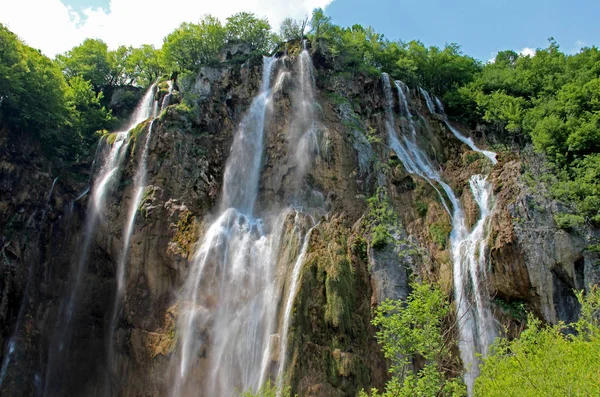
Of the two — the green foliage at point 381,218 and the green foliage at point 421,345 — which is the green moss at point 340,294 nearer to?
the green foliage at point 381,218

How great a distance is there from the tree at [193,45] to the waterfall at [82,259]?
11.9 metres

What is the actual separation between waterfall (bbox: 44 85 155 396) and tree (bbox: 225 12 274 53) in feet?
51.6

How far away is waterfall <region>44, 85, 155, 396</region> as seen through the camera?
22391 millimetres

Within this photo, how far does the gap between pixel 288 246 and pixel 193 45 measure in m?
24.3

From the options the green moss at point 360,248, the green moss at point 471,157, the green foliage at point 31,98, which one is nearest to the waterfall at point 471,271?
the green moss at point 471,157

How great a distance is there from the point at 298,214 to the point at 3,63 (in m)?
20.0

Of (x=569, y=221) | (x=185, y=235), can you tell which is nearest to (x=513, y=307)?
(x=569, y=221)

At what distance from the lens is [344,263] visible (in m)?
19.4

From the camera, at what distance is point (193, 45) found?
36.8 metres

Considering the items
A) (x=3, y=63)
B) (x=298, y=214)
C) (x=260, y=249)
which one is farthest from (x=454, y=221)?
(x=3, y=63)

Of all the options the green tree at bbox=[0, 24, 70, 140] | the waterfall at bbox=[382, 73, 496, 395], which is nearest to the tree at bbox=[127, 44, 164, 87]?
the green tree at bbox=[0, 24, 70, 140]

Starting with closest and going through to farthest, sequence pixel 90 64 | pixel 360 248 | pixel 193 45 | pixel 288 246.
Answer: pixel 288 246 → pixel 360 248 → pixel 193 45 → pixel 90 64

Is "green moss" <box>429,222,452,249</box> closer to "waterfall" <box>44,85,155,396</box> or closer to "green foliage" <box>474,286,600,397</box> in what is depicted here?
"green foliage" <box>474,286,600,397</box>

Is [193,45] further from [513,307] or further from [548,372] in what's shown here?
[548,372]
